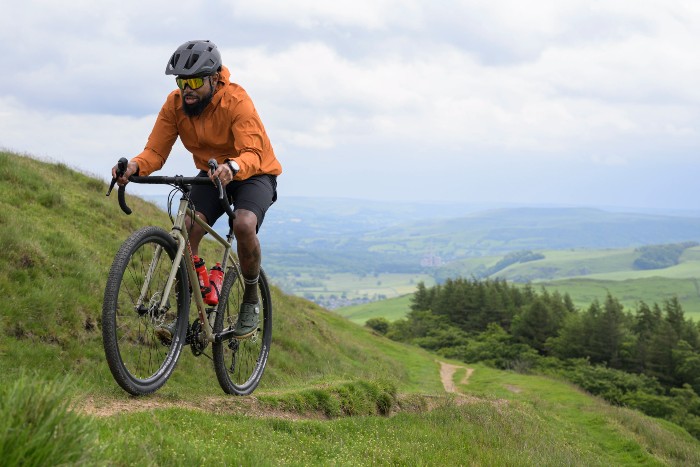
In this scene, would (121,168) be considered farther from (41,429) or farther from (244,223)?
(41,429)

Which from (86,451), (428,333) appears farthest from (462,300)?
(86,451)

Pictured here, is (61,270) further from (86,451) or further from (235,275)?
(86,451)

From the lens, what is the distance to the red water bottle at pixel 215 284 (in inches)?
327

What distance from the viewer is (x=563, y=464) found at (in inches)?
382

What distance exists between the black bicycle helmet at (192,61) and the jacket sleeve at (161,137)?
0.77 meters

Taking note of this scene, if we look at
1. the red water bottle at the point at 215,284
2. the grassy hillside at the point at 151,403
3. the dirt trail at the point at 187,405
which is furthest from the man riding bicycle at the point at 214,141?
the grassy hillside at the point at 151,403

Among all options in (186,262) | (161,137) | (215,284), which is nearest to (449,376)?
(215,284)

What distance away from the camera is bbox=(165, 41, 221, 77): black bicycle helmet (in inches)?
279

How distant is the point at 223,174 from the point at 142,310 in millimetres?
1771

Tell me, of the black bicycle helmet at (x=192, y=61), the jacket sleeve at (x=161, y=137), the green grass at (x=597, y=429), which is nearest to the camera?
the black bicycle helmet at (x=192, y=61)

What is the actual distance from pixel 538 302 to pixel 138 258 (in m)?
83.3

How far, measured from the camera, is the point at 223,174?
662cm

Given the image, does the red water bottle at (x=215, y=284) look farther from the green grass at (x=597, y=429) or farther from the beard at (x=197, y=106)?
the green grass at (x=597, y=429)

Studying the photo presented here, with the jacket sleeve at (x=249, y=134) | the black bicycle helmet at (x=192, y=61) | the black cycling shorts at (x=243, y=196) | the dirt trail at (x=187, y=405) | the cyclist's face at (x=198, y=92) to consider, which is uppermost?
the black bicycle helmet at (x=192, y=61)
